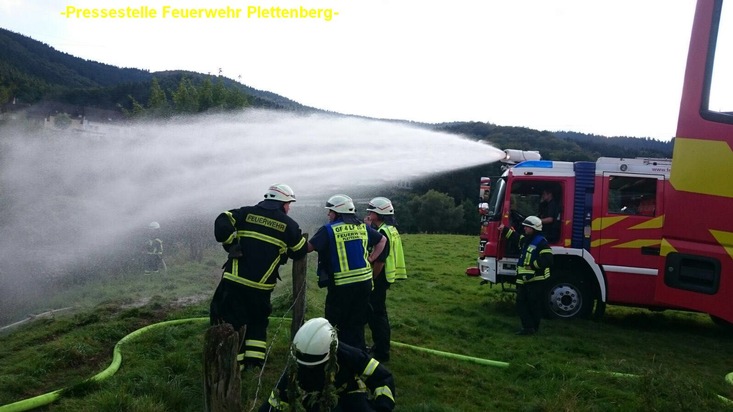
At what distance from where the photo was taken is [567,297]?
30.9ft

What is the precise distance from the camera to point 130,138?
16.1 metres

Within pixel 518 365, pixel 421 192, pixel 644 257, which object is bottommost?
pixel 421 192

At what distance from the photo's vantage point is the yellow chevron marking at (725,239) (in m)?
3.48

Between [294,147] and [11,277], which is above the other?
[294,147]

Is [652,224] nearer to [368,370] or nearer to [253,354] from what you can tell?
[253,354]

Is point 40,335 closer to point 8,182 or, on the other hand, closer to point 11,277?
point 11,277

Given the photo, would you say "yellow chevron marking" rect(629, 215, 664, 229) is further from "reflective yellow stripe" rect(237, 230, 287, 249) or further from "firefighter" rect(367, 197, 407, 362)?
"reflective yellow stripe" rect(237, 230, 287, 249)

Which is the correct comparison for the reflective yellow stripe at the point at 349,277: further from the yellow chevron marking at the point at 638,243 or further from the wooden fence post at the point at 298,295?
the yellow chevron marking at the point at 638,243

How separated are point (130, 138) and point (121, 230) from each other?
290 cm

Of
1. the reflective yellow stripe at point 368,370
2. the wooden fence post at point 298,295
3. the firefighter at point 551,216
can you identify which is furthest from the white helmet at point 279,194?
the firefighter at point 551,216

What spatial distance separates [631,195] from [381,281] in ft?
17.3

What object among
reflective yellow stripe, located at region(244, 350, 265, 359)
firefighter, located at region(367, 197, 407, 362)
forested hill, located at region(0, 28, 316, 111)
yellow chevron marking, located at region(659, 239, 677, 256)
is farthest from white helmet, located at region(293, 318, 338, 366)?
forested hill, located at region(0, 28, 316, 111)

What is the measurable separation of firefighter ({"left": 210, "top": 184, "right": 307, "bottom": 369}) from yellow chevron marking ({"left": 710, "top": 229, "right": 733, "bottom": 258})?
3.66 m

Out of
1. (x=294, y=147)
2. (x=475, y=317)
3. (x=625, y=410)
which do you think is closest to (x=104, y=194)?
(x=294, y=147)
